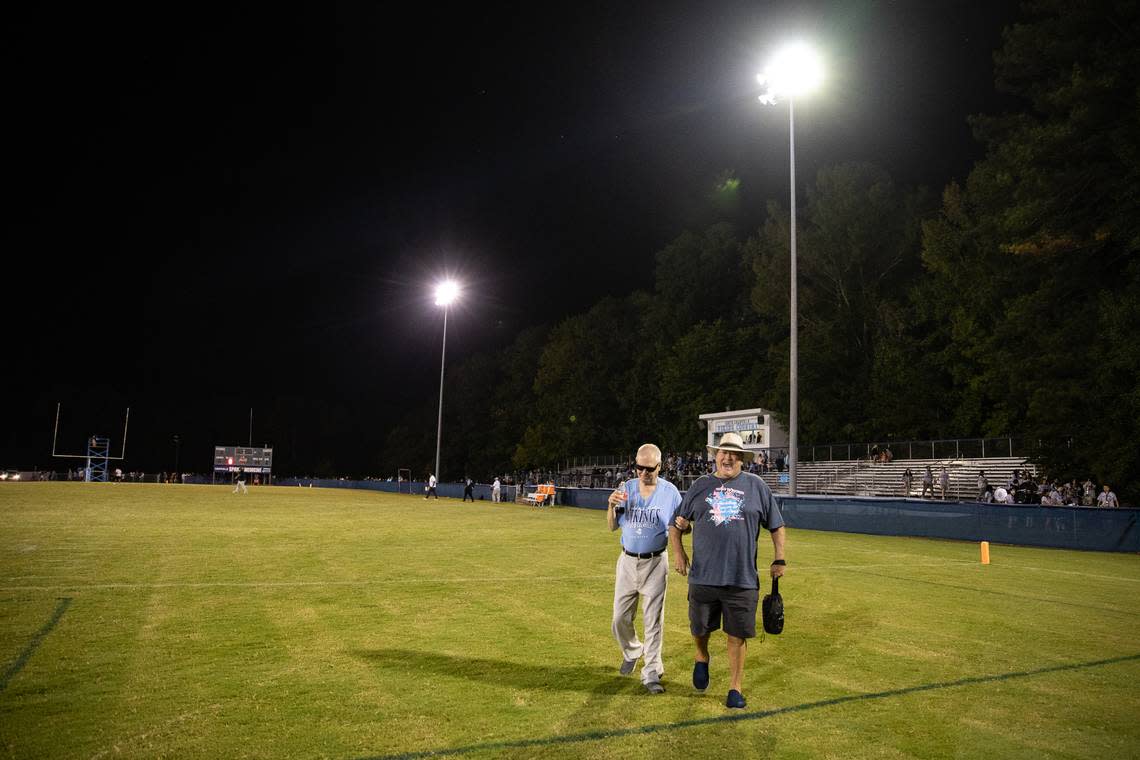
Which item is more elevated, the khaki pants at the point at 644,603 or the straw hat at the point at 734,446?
the straw hat at the point at 734,446

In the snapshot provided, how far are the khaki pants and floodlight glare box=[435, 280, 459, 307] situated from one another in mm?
A: 52578

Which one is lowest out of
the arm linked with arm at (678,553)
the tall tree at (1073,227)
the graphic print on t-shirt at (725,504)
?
the arm linked with arm at (678,553)

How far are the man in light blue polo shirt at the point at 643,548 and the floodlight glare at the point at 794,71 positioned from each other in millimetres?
26054

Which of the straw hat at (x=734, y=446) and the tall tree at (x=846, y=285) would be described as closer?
the straw hat at (x=734, y=446)

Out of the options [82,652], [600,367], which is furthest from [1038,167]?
[600,367]

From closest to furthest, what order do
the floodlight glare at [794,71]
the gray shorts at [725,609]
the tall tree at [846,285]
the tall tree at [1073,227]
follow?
the gray shorts at [725,609], the floodlight glare at [794,71], the tall tree at [1073,227], the tall tree at [846,285]

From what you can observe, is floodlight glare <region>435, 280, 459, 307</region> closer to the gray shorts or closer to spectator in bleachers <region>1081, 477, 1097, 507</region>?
spectator in bleachers <region>1081, 477, 1097, 507</region>

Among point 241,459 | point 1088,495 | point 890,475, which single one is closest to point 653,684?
point 1088,495

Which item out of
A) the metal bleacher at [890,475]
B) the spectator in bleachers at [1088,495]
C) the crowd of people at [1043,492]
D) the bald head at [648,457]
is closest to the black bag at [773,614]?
the bald head at [648,457]

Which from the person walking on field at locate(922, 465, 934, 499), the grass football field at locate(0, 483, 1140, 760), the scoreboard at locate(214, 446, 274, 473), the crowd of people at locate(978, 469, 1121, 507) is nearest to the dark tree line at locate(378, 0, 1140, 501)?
the crowd of people at locate(978, 469, 1121, 507)

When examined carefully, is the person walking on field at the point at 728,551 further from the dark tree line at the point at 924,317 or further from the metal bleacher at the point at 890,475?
the metal bleacher at the point at 890,475

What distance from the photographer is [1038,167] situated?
3334 centimetres

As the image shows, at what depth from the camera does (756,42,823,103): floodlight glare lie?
28.6 meters

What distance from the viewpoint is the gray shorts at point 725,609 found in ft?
18.7
